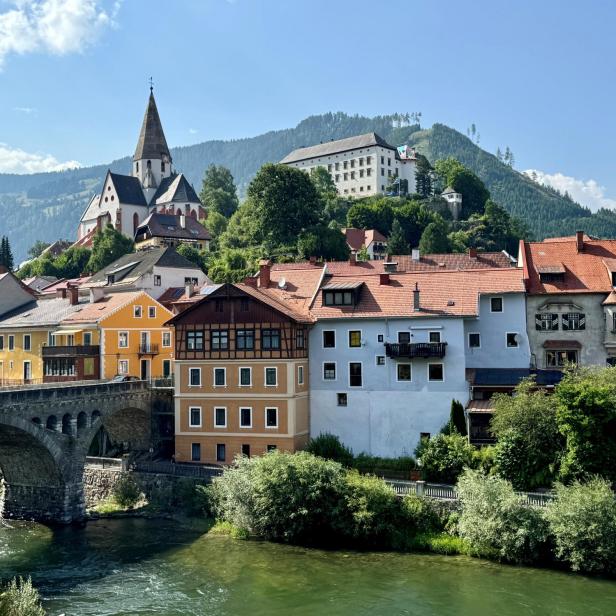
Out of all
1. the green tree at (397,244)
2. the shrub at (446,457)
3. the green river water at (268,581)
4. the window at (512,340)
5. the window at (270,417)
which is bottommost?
the green river water at (268,581)

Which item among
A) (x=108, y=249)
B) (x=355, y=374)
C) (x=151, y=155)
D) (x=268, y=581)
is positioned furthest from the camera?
(x=151, y=155)

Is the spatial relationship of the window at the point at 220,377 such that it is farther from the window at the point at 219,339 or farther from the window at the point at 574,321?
the window at the point at 574,321

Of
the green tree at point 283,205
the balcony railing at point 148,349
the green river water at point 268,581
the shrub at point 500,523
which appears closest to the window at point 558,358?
the shrub at point 500,523

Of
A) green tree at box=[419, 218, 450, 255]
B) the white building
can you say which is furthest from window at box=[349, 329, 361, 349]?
the white building

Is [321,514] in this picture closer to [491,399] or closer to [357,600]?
[357,600]

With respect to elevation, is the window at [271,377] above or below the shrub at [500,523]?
above

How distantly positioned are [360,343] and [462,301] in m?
6.77

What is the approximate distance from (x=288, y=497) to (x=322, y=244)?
2267 inches

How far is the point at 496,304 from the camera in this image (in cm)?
4931

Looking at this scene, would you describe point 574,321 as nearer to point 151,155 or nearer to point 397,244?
point 397,244

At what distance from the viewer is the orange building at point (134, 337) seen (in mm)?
61500

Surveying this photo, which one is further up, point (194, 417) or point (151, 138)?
point (151, 138)

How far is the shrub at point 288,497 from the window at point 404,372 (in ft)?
29.4

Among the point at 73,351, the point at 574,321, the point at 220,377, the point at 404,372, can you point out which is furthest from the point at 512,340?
the point at 73,351
